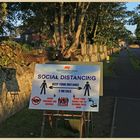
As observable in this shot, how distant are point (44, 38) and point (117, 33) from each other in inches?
726

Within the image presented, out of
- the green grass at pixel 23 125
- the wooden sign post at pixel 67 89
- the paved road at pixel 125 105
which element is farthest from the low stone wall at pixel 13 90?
the paved road at pixel 125 105

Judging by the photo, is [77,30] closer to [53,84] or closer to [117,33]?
[53,84]

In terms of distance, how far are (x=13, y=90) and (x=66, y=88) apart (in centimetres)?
404

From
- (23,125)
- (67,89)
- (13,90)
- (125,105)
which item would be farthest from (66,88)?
(125,105)

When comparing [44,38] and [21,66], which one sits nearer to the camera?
[21,66]

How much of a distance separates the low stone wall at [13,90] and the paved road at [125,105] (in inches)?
124

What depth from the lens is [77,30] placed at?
32.2 m

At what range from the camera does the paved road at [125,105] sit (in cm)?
1227

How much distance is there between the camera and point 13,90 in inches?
567

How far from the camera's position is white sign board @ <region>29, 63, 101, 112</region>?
1038 centimetres

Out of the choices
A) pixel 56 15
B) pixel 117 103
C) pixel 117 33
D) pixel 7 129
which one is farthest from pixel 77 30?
pixel 117 33

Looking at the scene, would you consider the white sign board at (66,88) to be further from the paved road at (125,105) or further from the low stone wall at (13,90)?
the low stone wall at (13,90)

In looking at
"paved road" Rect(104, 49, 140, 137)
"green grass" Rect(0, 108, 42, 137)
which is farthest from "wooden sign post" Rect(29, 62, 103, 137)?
"paved road" Rect(104, 49, 140, 137)

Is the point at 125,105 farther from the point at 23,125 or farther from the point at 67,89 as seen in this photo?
the point at 67,89
